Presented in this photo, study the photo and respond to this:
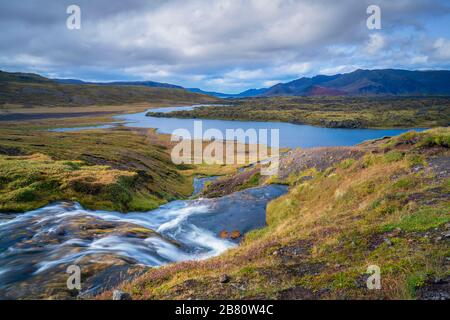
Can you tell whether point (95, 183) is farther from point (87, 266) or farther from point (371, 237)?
point (371, 237)

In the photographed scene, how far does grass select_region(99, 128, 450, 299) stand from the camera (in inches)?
388

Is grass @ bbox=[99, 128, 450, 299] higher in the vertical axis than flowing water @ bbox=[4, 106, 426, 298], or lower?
higher

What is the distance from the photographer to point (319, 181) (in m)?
30.6

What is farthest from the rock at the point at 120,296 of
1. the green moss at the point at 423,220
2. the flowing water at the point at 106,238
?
the green moss at the point at 423,220

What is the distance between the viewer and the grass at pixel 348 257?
9.86m

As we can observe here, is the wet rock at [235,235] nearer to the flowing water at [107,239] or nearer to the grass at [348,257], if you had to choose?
the flowing water at [107,239]

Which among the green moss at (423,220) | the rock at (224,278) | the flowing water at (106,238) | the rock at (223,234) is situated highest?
the green moss at (423,220)

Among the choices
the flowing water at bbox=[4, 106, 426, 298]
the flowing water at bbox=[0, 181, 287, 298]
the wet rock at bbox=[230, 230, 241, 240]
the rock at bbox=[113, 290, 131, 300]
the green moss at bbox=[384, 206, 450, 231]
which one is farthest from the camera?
the wet rock at bbox=[230, 230, 241, 240]

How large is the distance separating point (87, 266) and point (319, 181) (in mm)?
21726

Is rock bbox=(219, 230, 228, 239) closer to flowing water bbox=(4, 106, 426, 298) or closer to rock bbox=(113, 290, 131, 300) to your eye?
flowing water bbox=(4, 106, 426, 298)

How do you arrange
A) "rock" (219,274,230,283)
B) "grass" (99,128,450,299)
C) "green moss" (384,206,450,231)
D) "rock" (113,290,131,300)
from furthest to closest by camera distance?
"green moss" (384,206,450,231) < "rock" (219,274,230,283) < "rock" (113,290,131,300) < "grass" (99,128,450,299)

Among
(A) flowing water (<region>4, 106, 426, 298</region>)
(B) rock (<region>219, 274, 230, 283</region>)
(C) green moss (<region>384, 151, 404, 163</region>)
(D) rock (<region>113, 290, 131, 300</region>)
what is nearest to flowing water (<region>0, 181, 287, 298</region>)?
(A) flowing water (<region>4, 106, 426, 298</region>)

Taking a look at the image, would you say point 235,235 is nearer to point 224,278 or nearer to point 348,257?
point 348,257

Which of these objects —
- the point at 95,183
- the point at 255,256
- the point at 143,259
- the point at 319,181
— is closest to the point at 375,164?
the point at 319,181
